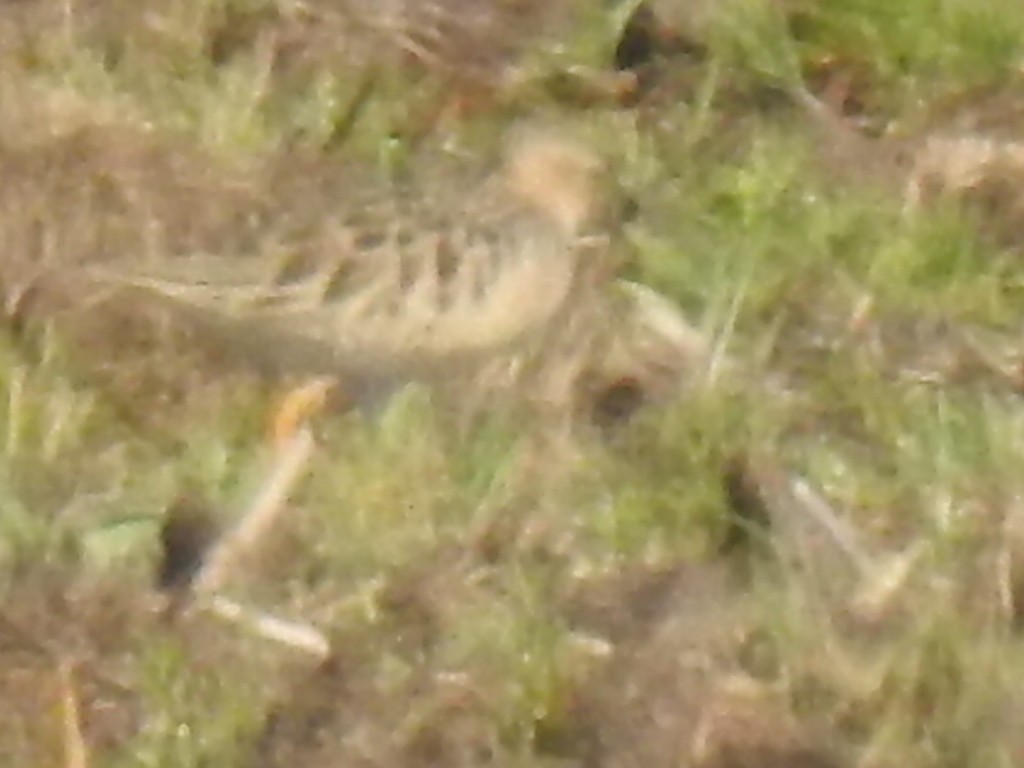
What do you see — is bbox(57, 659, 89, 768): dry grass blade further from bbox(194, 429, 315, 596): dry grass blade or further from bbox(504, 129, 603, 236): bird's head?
bbox(504, 129, 603, 236): bird's head

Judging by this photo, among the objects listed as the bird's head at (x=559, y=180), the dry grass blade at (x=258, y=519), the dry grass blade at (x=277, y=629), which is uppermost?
the bird's head at (x=559, y=180)

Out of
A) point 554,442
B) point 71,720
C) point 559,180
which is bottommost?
point 71,720

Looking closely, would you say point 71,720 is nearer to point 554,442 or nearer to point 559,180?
point 554,442

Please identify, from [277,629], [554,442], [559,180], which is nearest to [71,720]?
[277,629]

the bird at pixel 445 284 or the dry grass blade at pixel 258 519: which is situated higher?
the bird at pixel 445 284

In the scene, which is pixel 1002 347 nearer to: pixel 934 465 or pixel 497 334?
pixel 934 465

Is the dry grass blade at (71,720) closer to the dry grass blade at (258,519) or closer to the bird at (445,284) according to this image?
the dry grass blade at (258,519)

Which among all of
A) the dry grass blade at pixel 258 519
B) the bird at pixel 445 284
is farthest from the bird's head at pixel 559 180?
the dry grass blade at pixel 258 519
